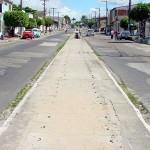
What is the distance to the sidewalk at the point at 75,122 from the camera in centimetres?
706

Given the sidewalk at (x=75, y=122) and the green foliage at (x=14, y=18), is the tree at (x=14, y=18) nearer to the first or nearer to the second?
the green foliage at (x=14, y=18)

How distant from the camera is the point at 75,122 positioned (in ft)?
28.1

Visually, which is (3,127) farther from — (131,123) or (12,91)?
(12,91)

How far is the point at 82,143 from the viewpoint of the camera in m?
7.07

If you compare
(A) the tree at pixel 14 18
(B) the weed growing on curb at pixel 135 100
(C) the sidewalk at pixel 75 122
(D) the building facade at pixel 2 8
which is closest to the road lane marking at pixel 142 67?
(B) the weed growing on curb at pixel 135 100

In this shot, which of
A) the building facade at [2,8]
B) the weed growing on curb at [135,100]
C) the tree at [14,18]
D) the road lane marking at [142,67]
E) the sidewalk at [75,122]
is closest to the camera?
the sidewalk at [75,122]

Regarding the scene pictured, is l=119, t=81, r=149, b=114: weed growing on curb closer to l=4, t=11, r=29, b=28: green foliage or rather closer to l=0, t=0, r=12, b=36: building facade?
l=4, t=11, r=29, b=28: green foliage

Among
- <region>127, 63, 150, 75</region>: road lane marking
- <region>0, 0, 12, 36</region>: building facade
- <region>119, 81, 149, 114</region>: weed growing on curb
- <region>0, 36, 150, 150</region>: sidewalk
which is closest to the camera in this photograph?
<region>0, 36, 150, 150</region>: sidewalk

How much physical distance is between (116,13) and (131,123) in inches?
5287

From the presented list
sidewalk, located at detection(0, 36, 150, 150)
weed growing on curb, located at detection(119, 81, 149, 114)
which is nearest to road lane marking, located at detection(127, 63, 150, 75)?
weed growing on curb, located at detection(119, 81, 149, 114)

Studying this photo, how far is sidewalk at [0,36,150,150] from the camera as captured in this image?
706 centimetres

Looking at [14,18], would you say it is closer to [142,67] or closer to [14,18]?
[14,18]

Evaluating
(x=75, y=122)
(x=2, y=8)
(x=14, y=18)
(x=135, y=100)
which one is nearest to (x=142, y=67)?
(x=135, y=100)

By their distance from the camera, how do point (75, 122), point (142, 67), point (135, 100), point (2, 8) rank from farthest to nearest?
1. point (2, 8)
2. point (142, 67)
3. point (135, 100)
4. point (75, 122)
